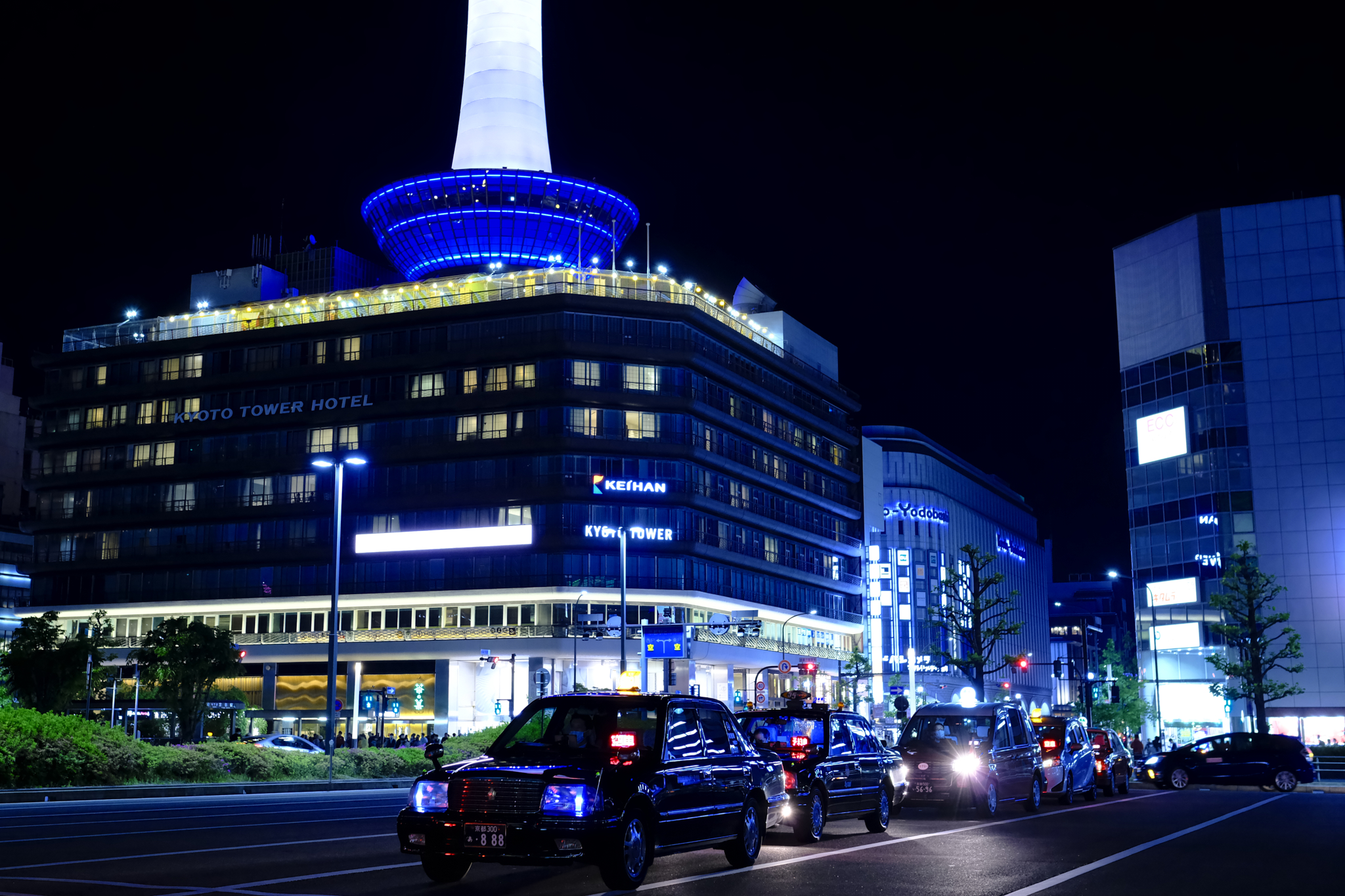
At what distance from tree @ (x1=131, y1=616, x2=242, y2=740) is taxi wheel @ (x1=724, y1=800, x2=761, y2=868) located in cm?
5535

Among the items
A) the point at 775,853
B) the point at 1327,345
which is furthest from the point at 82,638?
the point at 1327,345

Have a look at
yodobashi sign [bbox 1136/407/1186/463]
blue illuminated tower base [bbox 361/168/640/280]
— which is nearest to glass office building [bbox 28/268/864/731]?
blue illuminated tower base [bbox 361/168/640/280]

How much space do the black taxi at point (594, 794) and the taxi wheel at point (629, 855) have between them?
0.04 feet

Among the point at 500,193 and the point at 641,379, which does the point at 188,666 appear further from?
the point at 500,193

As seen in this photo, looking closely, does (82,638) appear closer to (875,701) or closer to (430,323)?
(430,323)

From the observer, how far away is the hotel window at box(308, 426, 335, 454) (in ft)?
304

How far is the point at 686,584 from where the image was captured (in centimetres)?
8894

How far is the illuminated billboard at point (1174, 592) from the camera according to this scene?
3457 inches

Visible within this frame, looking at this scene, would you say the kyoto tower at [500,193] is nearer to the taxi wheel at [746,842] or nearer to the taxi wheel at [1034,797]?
the taxi wheel at [1034,797]

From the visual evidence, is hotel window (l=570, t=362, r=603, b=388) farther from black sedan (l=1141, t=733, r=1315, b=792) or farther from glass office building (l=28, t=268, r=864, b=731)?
black sedan (l=1141, t=733, r=1315, b=792)

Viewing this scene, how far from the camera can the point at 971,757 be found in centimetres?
2302

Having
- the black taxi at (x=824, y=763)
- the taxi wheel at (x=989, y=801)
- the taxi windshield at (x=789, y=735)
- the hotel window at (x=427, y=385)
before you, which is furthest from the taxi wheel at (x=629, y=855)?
the hotel window at (x=427, y=385)

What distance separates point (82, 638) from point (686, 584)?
36154mm

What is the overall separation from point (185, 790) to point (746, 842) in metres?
19.1
